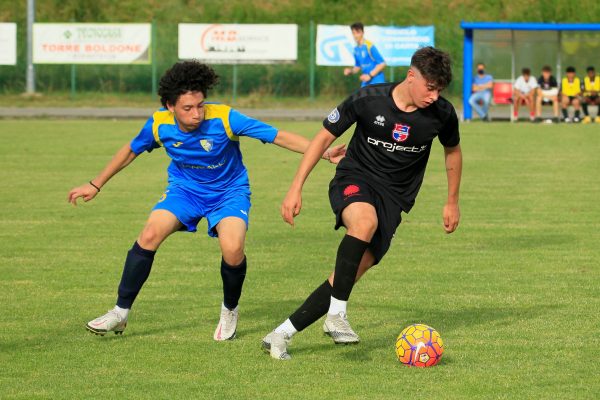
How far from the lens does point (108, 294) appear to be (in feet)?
27.6

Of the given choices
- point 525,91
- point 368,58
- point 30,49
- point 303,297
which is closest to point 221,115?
point 303,297

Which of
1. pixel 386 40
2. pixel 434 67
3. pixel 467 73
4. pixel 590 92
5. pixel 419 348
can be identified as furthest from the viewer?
pixel 386 40

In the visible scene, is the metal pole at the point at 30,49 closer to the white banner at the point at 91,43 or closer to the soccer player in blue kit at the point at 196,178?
the white banner at the point at 91,43

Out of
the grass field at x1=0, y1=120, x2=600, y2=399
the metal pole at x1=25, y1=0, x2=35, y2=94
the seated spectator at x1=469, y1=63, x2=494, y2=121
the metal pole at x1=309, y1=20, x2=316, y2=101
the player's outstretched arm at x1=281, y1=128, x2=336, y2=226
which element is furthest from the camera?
the metal pole at x1=309, y1=20, x2=316, y2=101

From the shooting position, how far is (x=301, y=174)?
20.8 ft

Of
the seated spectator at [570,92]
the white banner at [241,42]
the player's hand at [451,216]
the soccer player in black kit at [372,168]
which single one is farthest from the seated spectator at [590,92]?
the soccer player in black kit at [372,168]

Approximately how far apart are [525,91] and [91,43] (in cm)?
1291

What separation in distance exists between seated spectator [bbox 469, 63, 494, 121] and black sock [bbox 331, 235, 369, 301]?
23.8 m

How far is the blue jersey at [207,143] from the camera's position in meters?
6.96

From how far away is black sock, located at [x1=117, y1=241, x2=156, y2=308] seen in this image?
273 inches

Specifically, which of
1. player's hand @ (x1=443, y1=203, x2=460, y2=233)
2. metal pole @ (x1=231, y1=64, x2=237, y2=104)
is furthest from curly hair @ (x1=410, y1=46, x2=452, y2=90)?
metal pole @ (x1=231, y1=64, x2=237, y2=104)

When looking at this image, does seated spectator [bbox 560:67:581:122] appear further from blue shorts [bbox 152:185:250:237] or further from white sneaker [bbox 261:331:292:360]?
white sneaker [bbox 261:331:292:360]

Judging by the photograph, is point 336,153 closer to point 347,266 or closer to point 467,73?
point 347,266

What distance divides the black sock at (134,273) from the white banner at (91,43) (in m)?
28.6
